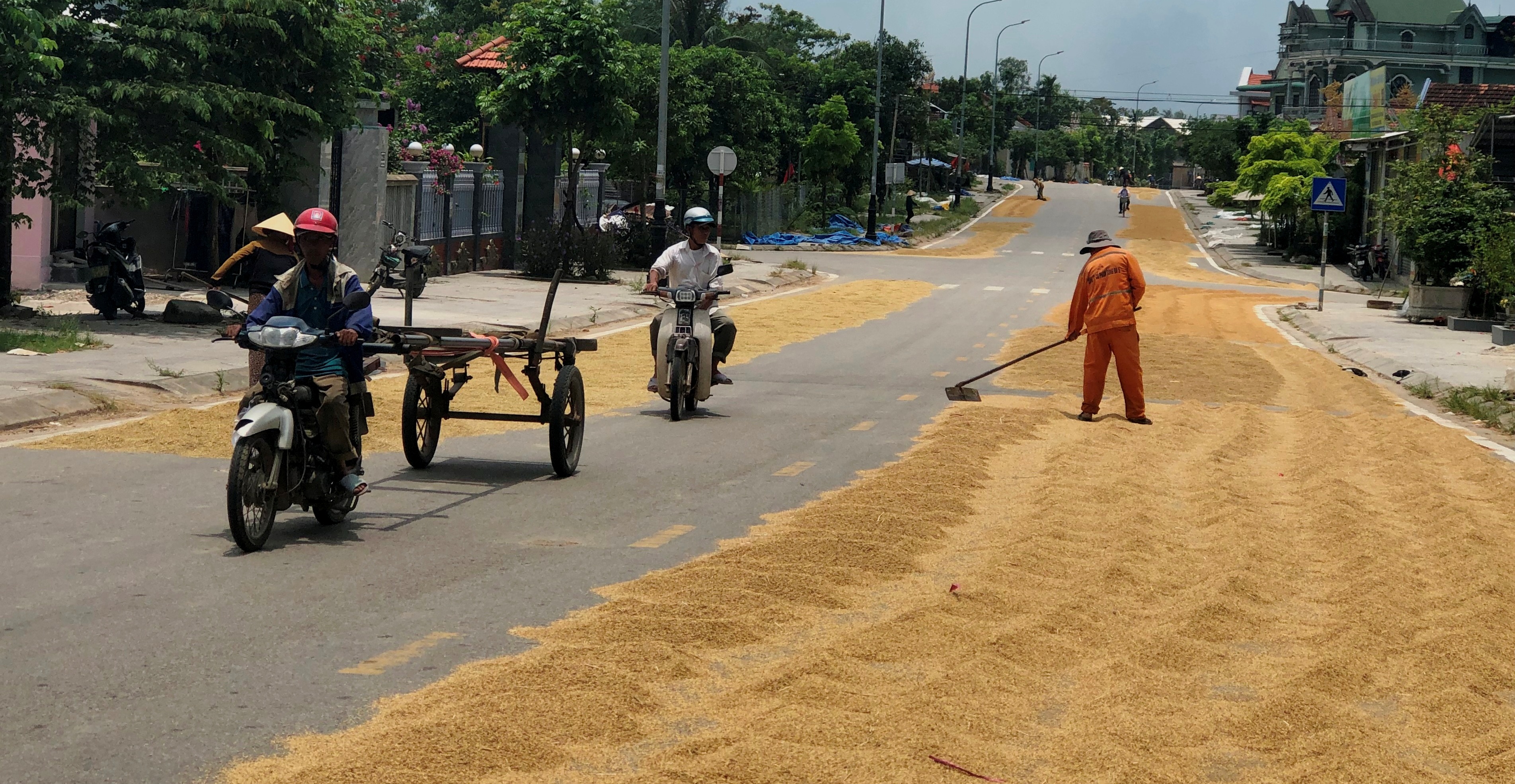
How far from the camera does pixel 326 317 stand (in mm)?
8305

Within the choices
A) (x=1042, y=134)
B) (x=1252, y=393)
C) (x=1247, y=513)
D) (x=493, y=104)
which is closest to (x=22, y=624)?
(x=1247, y=513)

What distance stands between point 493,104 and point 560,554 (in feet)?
84.3

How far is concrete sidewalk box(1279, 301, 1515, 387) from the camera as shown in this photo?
20344 millimetres

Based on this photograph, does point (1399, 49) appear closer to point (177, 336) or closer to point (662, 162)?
point (662, 162)

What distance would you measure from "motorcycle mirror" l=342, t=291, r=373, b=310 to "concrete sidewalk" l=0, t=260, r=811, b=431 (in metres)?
1.32

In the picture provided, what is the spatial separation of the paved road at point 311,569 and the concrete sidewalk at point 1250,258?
29016 mm

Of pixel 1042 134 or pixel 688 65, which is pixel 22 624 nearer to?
pixel 688 65

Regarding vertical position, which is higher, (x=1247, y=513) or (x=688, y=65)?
(x=688, y=65)

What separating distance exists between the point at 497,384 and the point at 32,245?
14.1 meters

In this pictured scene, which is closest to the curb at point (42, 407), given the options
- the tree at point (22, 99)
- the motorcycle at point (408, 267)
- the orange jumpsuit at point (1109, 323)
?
the motorcycle at point (408, 267)

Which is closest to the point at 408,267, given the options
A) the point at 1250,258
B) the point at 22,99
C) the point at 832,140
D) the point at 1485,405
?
the point at 22,99

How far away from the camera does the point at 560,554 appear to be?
7.97m

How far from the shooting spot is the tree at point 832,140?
62.1 metres

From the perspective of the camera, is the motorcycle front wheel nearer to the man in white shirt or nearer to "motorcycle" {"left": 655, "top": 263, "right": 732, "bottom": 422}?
"motorcycle" {"left": 655, "top": 263, "right": 732, "bottom": 422}
